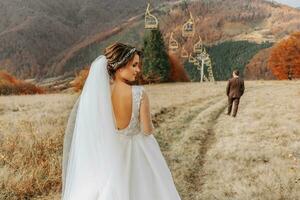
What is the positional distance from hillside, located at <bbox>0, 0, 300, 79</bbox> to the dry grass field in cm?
66

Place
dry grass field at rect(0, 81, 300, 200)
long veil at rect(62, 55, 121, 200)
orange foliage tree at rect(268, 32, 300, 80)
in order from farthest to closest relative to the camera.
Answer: orange foliage tree at rect(268, 32, 300, 80)
dry grass field at rect(0, 81, 300, 200)
long veil at rect(62, 55, 121, 200)

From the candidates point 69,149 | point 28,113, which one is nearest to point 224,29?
point 28,113

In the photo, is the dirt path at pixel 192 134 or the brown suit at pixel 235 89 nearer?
the dirt path at pixel 192 134

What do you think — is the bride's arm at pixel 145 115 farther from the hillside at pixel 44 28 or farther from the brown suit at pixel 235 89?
the hillside at pixel 44 28

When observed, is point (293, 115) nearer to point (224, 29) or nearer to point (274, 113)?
point (274, 113)

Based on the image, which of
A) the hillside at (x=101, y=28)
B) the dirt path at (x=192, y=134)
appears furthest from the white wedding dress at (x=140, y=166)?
the hillside at (x=101, y=28)

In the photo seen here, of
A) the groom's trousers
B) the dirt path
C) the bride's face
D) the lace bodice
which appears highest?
the bride's face

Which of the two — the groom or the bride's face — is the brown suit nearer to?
the groom

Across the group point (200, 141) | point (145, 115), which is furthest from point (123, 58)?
point (200, 141)

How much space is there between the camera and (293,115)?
7.10 meters

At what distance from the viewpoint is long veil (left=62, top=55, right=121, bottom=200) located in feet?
11.1

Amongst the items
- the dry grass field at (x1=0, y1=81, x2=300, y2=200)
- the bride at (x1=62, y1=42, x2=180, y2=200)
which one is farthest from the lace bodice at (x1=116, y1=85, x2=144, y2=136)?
the dry grass field at (x1=0, y1=81, x2=300, y2=200)

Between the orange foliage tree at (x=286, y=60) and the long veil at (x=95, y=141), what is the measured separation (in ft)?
14.1

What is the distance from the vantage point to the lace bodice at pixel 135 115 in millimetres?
3406
